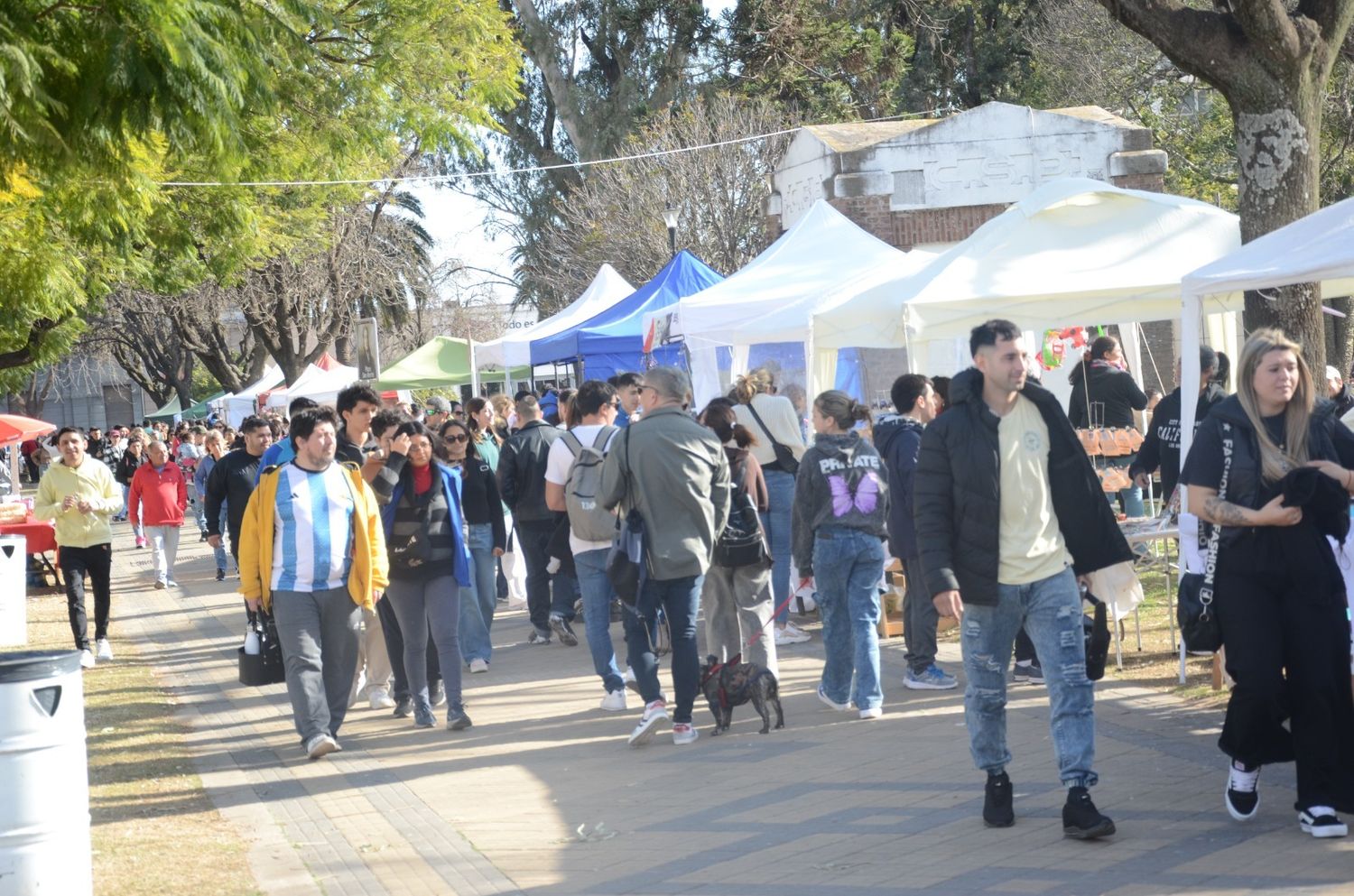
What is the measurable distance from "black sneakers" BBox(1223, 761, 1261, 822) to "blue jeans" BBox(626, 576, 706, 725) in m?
3.06

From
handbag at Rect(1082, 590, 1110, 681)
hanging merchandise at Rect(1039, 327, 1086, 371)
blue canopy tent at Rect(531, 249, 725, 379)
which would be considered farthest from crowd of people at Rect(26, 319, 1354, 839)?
blue canopy tent at Rect(531, 249, 725, 379)

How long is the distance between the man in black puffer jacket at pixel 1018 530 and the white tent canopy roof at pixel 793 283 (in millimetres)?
7071

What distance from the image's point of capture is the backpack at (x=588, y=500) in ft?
30.9

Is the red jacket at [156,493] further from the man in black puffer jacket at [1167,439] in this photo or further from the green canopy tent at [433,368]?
the man in black puffer jacket at [1167,439]

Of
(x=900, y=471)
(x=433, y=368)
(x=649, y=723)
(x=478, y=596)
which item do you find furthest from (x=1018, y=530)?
(x=433, y=368)

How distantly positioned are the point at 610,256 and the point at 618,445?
2842 cm

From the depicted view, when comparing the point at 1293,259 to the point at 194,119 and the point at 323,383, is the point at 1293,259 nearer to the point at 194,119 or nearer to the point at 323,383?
the point at 194,119

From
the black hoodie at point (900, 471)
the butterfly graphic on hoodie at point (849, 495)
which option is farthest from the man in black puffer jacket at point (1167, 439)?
the butterfly graphic on hoodie at point (849, 495)

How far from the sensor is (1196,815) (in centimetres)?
610

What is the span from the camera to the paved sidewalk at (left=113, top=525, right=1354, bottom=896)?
5.65 m

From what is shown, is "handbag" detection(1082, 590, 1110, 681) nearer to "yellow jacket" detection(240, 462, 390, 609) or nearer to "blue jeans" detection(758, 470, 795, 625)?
"yellow jacket" detection(240, 462, 390, 609)

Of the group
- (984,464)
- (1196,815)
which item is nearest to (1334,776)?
(1196,815)

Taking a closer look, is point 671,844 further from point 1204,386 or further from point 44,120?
point 1204,386

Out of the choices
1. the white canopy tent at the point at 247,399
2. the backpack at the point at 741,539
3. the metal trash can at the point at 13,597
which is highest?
the white canopy tent at the point at 247,399
